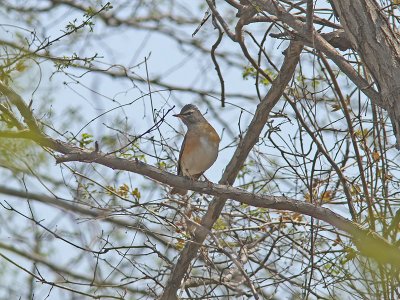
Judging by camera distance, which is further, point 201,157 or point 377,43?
point 201,157

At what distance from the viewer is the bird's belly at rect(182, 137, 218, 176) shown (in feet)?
24.2

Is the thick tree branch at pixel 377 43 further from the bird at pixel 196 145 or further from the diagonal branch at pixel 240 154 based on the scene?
the bird at pixel 196 145

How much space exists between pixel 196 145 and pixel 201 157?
14 cm

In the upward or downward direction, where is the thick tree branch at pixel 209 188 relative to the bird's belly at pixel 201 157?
downward

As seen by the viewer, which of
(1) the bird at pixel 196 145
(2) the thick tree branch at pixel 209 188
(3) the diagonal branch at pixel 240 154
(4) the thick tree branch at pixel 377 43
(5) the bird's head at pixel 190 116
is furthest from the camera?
(5) the bird's head at pixel 190 116

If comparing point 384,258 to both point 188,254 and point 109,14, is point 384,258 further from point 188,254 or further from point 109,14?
point 109,14

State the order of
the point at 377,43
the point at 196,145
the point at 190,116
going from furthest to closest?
the point at 190,116 → the point at 196,145 → the point at 377,43

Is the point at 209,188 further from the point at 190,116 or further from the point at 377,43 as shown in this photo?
the point at 190,116

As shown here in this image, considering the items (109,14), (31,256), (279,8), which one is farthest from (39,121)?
(109,14)

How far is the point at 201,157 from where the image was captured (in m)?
7.52

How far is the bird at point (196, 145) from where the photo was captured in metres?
7.31

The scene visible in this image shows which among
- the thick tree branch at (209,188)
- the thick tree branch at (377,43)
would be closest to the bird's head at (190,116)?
the thick tree branch at (209,188)

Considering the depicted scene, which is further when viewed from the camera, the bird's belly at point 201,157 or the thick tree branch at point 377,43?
→ the bird's belly at point 201,157

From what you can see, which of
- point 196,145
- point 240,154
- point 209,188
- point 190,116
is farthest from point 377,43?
point 190,116
